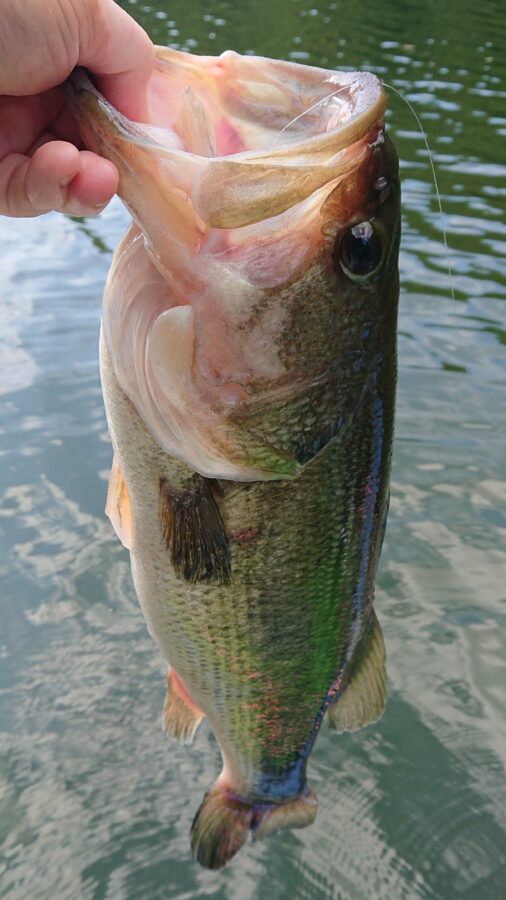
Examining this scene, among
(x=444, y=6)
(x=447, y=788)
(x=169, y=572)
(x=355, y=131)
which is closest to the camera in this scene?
(x=355, y=131)

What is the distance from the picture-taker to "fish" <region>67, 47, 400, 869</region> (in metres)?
1.59

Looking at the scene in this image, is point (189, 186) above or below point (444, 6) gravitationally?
above

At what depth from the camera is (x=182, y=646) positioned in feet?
7.27

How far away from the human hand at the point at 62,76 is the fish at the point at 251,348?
0.17 ft

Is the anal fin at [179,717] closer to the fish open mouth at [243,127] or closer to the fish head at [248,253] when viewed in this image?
the fish head at [248,253]

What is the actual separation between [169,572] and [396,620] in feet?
7.28

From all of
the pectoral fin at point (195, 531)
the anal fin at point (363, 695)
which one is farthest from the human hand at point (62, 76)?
the anal fin at point (363, 695)

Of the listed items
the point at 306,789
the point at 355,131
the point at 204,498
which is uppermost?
the point at 355,131

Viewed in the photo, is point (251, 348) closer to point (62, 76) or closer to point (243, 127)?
point (243, 127)

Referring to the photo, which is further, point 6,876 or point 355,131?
point 6,876

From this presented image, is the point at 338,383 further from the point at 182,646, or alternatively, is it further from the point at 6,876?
the point at 6,876

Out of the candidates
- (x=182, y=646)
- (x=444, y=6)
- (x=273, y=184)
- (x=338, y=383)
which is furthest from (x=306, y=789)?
(x=444, y=6)

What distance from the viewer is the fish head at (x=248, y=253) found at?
5.15ft

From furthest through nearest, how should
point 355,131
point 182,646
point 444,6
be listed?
point 444,6
point 182,646
point 355,131
